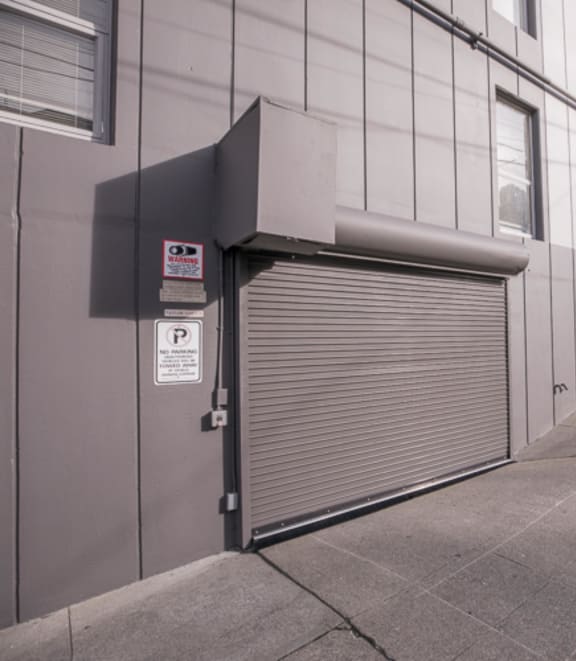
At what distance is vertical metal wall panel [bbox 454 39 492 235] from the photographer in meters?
5.93

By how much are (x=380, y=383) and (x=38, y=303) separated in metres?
3.50

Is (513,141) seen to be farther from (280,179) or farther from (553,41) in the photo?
(280,179)

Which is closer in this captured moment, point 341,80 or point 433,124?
point 341,80

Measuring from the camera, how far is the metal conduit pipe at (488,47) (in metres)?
5.64

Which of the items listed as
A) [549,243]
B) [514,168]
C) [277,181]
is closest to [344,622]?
[277,181]

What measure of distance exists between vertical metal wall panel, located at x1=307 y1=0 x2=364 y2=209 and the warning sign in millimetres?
2263

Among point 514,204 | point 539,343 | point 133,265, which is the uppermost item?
point 514,204

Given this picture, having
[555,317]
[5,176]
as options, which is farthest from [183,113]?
[555,317]

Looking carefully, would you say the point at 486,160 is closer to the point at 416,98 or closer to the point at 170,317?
the point at 416,98

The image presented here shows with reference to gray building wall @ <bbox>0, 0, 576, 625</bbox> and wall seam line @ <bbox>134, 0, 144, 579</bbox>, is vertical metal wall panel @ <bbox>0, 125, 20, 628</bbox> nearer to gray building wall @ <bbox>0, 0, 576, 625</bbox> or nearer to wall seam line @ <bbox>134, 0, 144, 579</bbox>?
gray building wall @ <bbox>0, 0, 576, 625</bbox>

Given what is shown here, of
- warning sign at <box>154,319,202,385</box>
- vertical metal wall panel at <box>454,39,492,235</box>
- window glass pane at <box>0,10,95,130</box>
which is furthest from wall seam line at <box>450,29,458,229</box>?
window glass pane at <box>0,10,95,130</box>

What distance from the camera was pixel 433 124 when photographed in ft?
18.5

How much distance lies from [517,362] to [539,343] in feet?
2.55

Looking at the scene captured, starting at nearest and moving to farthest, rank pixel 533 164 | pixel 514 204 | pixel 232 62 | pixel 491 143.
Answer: pixel 232 62 → pixel 491 143 → pixel 514 204 → pixel 533 164
